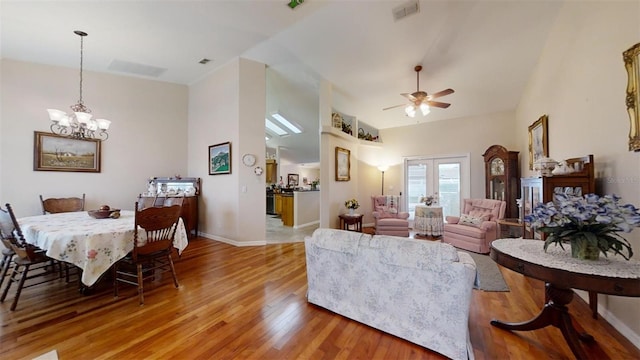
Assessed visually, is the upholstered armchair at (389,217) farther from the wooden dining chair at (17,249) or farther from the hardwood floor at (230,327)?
the wooden dining chair at (17,249)

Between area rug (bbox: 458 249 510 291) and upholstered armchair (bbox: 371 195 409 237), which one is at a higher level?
upholstered armchair (bbox: 371 195 409 237)

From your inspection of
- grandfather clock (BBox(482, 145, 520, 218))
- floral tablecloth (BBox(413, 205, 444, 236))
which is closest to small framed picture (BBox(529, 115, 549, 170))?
grandfather clock (BBox(482, 145, 520, 218))

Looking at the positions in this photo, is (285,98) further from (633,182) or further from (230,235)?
(633,182)

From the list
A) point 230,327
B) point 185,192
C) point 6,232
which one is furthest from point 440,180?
point 6,232

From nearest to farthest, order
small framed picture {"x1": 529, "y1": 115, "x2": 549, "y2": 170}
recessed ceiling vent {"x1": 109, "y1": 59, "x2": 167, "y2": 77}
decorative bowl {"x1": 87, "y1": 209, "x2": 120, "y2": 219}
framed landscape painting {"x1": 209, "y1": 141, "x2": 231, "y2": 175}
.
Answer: decorative bowl {"x1": 87, "y1": 209, "x2": 120, "y2": 219}
small framed picture {"x1": 529, "y1": 115, "x2": 549, "y2": 170}
recessed ceiling vent {"x1": 109, "y1": 59, "x2": 167, "y2": 77}
framed landscape painting {"x1": 209, "y1": 141, "x2": 231, "y2": 175}

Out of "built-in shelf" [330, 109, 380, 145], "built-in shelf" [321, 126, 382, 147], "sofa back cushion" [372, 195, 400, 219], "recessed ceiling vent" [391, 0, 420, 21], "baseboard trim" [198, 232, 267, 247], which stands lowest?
"baseboard trim" [198, 232, 267, 247]

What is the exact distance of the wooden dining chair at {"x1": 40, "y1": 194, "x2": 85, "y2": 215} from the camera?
3.72m

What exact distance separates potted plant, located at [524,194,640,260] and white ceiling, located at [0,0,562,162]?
286cm

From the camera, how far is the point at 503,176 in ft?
16.3

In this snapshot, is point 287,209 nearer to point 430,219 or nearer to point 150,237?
point 430,219

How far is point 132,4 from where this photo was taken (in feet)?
9.52

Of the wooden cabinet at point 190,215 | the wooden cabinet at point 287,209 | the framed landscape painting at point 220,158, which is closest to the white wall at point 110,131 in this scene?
the wooden cabinet at point 190,215

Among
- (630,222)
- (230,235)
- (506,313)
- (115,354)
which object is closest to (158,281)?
(115,354)

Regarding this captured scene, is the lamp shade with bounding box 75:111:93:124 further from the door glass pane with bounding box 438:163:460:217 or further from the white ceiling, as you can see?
the door glass pane with bounding box 438:163:460:217
